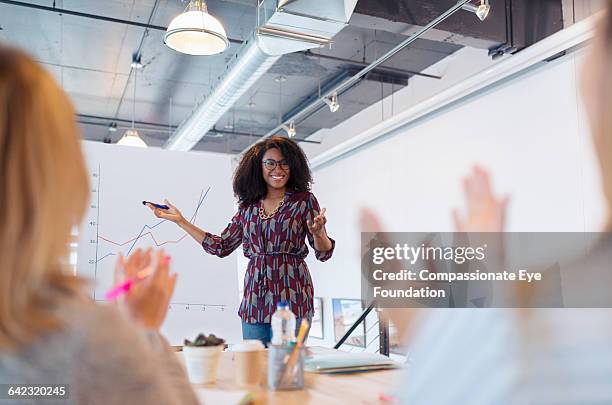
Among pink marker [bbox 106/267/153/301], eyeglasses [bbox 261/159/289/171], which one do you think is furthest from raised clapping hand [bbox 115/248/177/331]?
eyeglasses [bbox 261/159/289/171]

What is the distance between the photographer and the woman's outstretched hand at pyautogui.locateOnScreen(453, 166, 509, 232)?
75 centimetres

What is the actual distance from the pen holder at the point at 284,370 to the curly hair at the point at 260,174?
1445 mm

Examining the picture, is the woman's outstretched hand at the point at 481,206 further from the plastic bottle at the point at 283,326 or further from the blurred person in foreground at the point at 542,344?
the plastic bottle at the point at 283,326

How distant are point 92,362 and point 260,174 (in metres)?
2.05

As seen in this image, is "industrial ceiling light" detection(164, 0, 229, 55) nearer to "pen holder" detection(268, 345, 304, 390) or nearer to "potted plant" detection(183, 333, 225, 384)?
"potted plant" detection(183, 333, 225, 384)

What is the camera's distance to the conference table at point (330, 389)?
47.1 inches

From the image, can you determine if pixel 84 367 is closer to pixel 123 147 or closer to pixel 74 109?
pixel 74 109

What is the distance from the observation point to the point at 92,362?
716 millimetres

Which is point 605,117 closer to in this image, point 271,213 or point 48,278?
point 48,278

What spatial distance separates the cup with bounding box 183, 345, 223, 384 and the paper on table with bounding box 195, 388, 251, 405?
5 cm

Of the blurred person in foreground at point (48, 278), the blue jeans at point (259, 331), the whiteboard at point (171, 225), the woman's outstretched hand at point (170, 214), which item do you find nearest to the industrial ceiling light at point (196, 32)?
the whiteboard at point (171, 225)

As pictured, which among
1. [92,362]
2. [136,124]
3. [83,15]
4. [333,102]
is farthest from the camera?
[136,124]

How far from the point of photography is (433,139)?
5.59 meters

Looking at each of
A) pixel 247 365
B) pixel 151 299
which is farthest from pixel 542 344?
pixel 247 365
